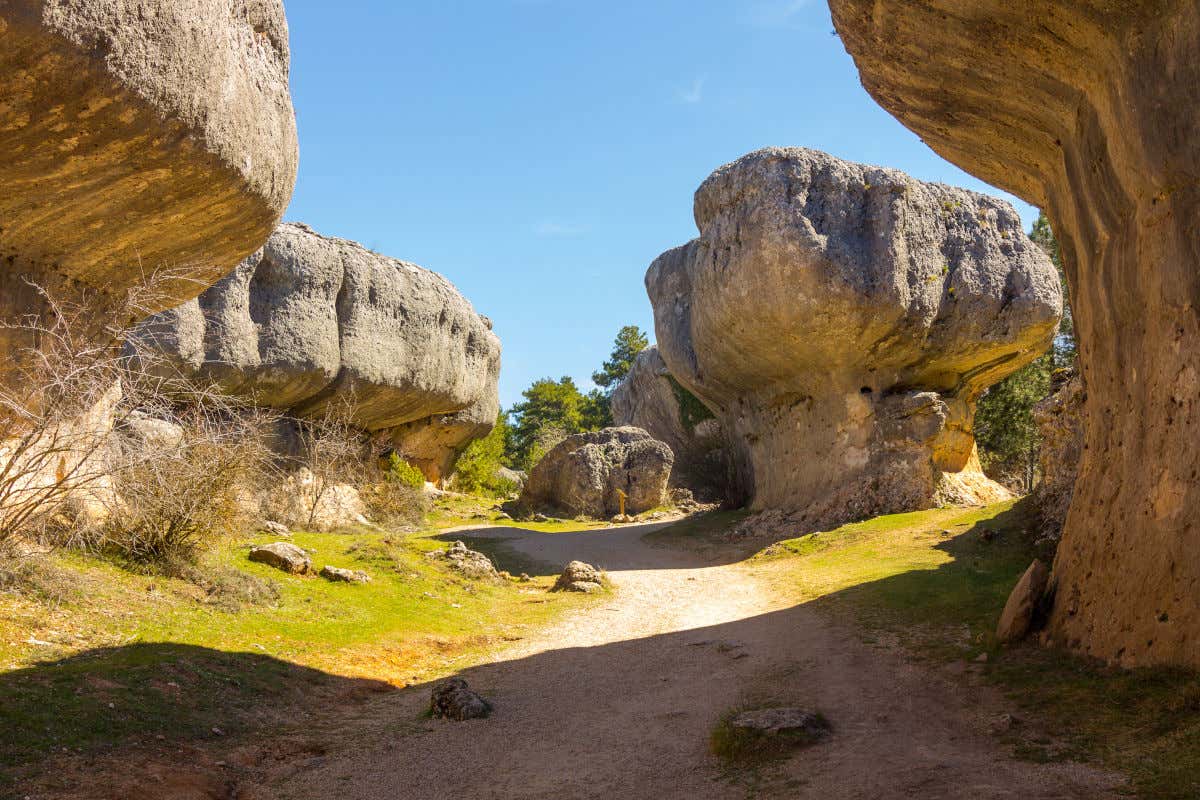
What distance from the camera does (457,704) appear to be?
7719 mm

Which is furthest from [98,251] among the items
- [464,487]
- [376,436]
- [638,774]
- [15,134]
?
[464,487]

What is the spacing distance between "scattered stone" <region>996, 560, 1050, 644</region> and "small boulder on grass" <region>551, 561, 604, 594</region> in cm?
817

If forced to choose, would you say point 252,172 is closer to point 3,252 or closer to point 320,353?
point 3,252

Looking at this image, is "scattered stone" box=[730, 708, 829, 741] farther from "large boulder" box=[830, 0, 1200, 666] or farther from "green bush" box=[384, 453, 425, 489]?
"green bush" box=[384, 453, 425, 489]

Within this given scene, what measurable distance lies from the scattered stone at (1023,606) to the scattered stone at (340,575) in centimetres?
926

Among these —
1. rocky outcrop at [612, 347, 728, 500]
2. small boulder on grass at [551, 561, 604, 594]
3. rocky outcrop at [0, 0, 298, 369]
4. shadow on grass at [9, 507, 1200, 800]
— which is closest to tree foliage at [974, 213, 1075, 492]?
rocky outcrop at [612, 347, 728, 500]

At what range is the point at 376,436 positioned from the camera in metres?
31.5

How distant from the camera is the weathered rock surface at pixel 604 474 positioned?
3186cm

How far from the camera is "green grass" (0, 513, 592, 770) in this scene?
636 cm

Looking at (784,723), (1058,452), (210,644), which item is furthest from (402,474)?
(784,723)

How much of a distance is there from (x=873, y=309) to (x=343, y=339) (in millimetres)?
16308

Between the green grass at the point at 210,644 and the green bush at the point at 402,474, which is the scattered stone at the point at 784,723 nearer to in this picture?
the green grass at the point at 210,644

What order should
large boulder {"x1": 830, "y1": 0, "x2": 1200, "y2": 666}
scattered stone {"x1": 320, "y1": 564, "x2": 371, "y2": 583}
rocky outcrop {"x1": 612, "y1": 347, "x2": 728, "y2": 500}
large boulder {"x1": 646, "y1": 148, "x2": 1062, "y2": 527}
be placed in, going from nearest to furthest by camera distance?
large boulder {"x1": 830, "y1": 0, "x2": 1200, "y2": 666}, scattered stone {"x1": 320, "y1": 564, "x2": 371, "y2": 583}, large boulder {"x1": 646, "y1": 148, "x2": 1062, "y2": 527}, rocky outcrop {"x1": 612, "y1": 347, "x2": 728, "y2": 500}

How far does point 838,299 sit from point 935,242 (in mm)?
3504
